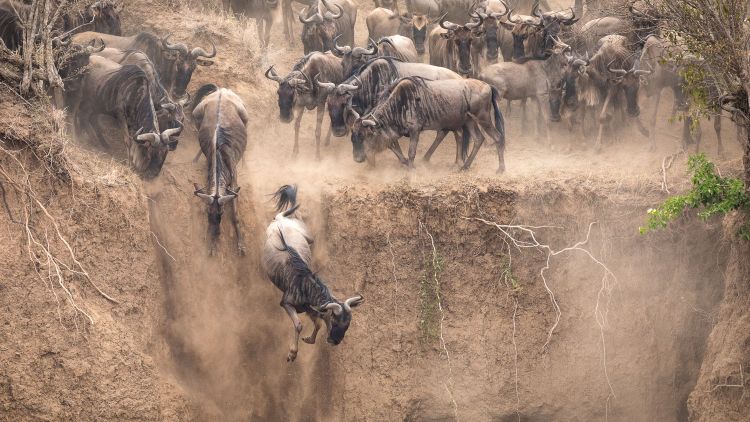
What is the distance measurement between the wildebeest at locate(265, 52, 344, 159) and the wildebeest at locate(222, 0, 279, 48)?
3771mm

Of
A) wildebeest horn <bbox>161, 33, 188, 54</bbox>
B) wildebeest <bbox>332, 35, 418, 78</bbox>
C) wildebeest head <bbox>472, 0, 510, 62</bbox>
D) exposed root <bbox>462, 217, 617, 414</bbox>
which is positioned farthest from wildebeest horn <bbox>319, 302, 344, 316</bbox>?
wildebeest head <bbox>472, 0, 510, 62</bbox>

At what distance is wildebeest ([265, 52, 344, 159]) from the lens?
1642 cm

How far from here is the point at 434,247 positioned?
14648mm

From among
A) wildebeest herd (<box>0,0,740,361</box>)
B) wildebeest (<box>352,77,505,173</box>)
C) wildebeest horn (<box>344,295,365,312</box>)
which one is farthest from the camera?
wildebeest (<box>352,77,505,173</box>)

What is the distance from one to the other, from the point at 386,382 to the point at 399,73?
5212 mm

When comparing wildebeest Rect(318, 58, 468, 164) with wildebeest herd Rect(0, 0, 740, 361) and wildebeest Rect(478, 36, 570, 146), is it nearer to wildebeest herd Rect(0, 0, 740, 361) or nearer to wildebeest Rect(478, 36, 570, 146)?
wildebeest herd Rect(0, 0, 740, 361)

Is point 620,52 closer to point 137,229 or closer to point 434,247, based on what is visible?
point 434,247

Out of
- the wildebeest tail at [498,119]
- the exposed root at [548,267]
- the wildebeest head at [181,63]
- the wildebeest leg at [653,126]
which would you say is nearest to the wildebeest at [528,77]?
the wildebeest tail at [498,119]

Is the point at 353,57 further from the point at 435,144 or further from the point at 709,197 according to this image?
the point at 709,197

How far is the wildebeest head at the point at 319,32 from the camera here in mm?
19031

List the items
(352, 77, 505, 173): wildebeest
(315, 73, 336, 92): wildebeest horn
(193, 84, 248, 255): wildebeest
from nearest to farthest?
1. (193, 84, 248, 255): wildebeest
2. (352, 77, 505, 173): wildebeest
3. (315, 73, 336, 92): wildebeest horn

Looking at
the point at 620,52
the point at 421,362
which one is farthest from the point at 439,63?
the point at 421,362

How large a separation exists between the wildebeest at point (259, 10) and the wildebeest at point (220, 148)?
4608mm

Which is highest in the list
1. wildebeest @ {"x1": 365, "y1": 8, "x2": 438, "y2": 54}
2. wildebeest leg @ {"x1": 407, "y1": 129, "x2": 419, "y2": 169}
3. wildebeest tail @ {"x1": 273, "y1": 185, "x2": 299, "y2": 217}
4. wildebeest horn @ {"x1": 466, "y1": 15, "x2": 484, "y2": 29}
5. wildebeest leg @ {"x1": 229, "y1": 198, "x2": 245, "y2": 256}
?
wildebeest horn @ {"x1": 466, "y1": 15, "x2": 484, "y2": 29}
